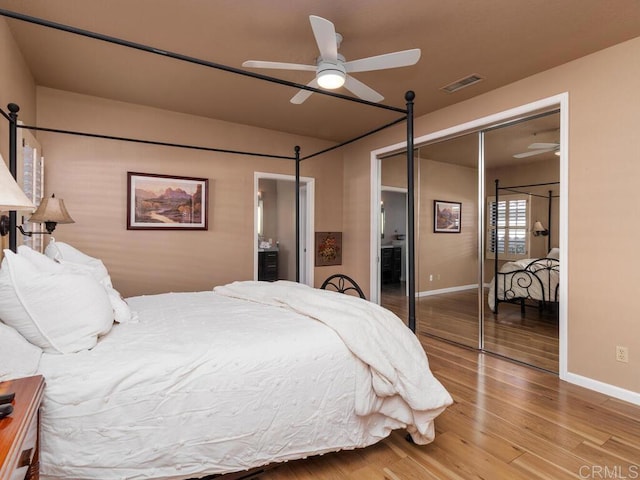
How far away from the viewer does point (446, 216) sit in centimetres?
427

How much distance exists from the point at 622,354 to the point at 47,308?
367 cm

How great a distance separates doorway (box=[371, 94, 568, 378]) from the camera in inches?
122

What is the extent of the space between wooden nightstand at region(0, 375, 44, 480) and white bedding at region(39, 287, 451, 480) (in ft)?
0.62

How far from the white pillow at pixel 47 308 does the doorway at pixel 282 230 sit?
3.91 meters

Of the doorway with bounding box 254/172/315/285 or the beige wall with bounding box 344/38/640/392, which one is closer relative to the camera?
the beige wall with bounding box 344/38/640/392

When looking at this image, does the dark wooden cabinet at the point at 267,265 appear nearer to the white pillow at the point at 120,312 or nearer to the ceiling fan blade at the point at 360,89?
the ceiling fan blade at the point at 360,89

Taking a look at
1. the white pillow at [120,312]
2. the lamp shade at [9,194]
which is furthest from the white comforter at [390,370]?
the lamp shade at [9,194]

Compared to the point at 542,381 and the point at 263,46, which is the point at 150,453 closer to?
the point at 263,46

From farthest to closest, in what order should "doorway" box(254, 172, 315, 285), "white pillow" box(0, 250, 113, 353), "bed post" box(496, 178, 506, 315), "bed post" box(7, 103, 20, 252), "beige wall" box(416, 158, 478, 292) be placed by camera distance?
"doorway" box(254, 172, 315, 285), "beige wall" box(416, 158, 478, 292), "bed post" box(496, 178, 506, 315), "bed post" box(7, 103, 20, 252), "white pillow" box(0, 250, 113, 353)

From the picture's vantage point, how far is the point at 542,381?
3002 millimetres

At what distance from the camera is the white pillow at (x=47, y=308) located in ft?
4.76

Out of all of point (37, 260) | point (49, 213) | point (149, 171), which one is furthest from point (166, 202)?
point (37, 260)

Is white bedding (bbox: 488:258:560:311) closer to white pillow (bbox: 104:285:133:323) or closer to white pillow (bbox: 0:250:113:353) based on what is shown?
white pillow (bbox: 104:285:133:323)

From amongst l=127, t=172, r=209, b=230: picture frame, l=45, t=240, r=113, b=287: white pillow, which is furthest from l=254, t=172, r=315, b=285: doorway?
l=45, t=240, r=113, b=287: white pillow
